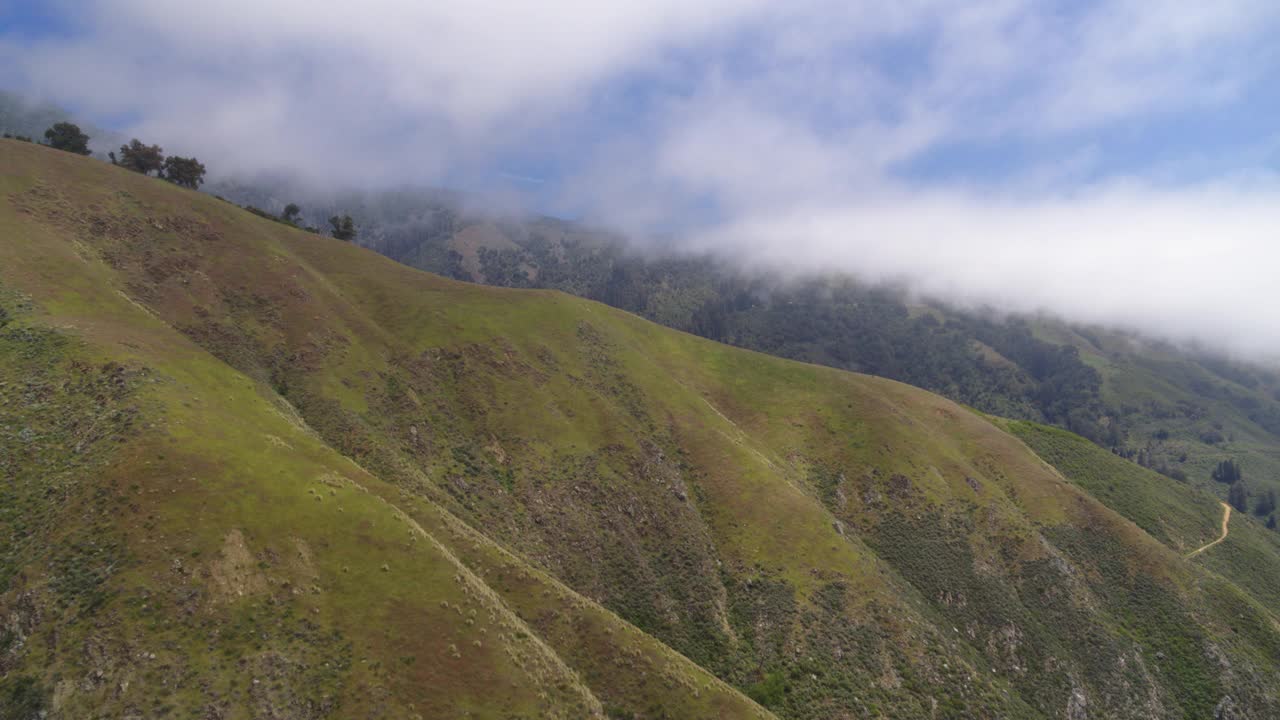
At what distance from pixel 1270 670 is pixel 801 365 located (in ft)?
294

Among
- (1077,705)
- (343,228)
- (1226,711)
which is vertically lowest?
(1077,705)

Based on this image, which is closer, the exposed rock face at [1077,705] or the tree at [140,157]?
the exposed rock face at [1077,705]

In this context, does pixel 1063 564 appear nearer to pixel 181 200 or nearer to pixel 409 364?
pixel 409 364

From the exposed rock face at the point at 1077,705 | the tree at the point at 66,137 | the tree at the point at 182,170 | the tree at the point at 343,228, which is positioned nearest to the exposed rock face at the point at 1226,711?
the exposed rock face at the point at 1077,705

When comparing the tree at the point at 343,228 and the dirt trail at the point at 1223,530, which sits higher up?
the tree at the point at 343,228

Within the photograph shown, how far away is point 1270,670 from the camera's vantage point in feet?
270

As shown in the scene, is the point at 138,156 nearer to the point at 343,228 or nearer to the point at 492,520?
the point at 343,228

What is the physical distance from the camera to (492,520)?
69.3 metres

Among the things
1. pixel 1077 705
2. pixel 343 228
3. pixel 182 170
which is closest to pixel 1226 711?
pixel 1077 705

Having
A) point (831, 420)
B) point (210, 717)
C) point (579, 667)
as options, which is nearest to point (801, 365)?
point (831, 420)

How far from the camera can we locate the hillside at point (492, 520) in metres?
37.9

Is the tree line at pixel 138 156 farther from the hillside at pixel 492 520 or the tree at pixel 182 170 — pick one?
the hillside at pixel 492 520

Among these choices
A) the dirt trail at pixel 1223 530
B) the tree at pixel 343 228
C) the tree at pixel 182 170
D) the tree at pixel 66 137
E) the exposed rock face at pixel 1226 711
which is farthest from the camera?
the tree at pixel 343 228

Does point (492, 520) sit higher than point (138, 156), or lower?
lower
